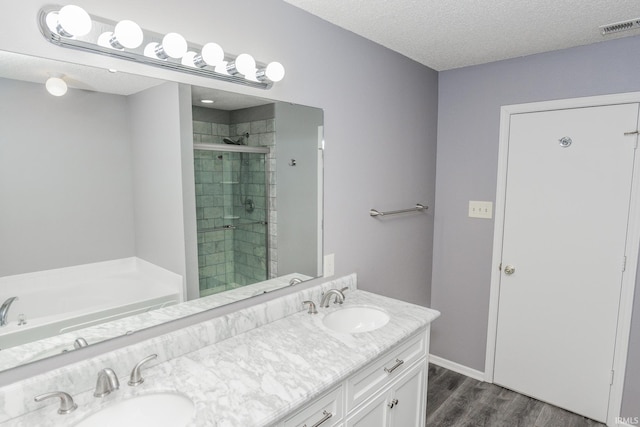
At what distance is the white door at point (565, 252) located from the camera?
2258 millimetres

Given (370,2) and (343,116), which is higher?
(370,2)

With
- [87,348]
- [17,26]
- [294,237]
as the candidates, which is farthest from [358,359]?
[17,26]

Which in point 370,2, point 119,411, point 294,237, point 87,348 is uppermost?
point 370,2

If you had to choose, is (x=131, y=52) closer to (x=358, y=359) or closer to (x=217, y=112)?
(x=217, y=112)

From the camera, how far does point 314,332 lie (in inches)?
64.3

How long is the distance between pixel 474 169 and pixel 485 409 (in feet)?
5.45

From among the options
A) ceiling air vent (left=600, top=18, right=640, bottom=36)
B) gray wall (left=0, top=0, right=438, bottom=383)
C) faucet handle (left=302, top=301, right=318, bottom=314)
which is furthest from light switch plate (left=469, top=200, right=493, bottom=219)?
faucet handle (left=302, top=301, right=318, bottom=314)

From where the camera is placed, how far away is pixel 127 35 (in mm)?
1170

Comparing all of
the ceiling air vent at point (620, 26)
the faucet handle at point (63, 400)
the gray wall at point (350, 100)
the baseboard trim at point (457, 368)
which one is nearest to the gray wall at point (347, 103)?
the gray wall at point (350, 100)

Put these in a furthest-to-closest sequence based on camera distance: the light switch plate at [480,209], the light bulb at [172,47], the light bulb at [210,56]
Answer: the light switch plate at [480,209] → the light bulb at [210,56] → the light bulb at [172,47]

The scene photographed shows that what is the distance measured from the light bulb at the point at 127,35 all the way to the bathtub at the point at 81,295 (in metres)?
0.73

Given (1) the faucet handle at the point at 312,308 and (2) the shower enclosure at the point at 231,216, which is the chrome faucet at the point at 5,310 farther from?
(1) the faucet handle at the point at 312,308

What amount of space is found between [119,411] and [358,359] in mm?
799

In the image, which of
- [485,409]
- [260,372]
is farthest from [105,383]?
[485,409]
